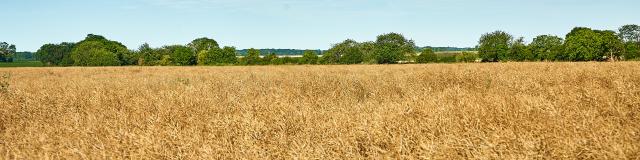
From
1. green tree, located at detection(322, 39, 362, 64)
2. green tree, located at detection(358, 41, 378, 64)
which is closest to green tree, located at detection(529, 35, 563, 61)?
green tree, located at detection(358, 41, 378, 64)

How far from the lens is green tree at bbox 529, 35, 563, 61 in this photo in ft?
218

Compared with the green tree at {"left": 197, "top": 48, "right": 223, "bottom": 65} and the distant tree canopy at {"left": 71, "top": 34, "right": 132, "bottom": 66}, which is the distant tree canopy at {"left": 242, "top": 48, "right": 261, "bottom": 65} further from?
the distant tree canopy at {"left": 71, "top": 34, "right": 132, "bottom": 66}

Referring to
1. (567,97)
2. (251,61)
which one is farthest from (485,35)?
(567,97)

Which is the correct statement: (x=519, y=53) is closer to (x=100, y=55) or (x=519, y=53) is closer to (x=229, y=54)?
(x=229, y=54)

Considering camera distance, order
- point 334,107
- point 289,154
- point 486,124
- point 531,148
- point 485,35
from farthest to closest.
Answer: point 485,35 < point 334,107 < point 486,124 < point 289,154 < point 531,148

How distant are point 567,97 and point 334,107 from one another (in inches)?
102

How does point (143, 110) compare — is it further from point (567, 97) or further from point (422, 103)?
point (567, 97)

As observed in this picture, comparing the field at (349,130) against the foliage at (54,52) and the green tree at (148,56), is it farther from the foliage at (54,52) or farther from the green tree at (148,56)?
the foliage at (54,52)

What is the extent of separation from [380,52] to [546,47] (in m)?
26.8

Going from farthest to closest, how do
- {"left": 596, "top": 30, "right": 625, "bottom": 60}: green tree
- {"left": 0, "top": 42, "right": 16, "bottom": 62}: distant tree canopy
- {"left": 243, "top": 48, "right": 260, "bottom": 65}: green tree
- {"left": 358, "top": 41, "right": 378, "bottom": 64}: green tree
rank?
{"left": 0, "top": 42, "right": 16, "bottom": 62}: distant tree canopy < {"left": 358, "top": 41, "right": 378, "bottom": 64}: green tree < {"left": 243, "top": 48, "right": 260, "bottom": 65}: green tree < {"left": 596, "top": 30, "right": 625, "bottom": 60}: green tree

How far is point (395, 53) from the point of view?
8088 centimetres

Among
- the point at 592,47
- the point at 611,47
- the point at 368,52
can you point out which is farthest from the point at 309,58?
the point at 611,47

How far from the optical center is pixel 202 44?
93.1 m

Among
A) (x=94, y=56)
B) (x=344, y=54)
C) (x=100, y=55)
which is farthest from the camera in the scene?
(x=344, y=54)
